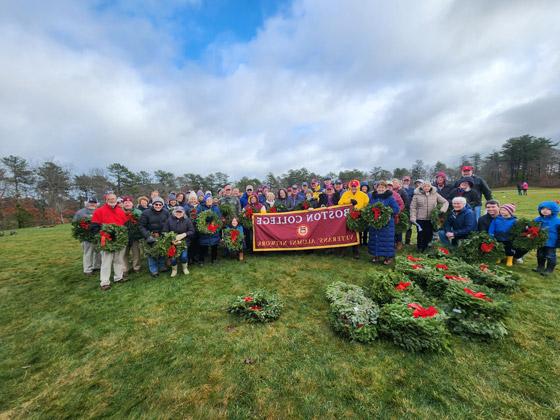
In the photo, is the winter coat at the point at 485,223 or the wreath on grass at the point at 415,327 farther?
the winter coat at the point at 485,223

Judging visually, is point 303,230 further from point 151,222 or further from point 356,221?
point 151,222

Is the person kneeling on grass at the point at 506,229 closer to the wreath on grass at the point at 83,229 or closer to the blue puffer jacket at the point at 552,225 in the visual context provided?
the blue puffer jacket at the point at 552,225

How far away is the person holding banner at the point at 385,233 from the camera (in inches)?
260

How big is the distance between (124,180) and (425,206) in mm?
60331

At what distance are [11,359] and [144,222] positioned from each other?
143 inches

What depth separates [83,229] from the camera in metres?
6.54

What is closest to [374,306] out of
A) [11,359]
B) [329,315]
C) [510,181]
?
[329,315]

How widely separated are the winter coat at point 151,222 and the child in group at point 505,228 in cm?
954

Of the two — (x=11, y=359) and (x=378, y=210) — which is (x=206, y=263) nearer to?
(x=11, y=359)

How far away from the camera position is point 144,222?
21.2 feet

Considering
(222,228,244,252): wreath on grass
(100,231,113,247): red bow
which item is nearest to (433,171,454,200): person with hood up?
(222,228,244,252): wreath on grass

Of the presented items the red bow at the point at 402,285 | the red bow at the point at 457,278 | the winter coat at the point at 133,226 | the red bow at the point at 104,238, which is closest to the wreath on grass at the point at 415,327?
the red bow at the point at 402,285

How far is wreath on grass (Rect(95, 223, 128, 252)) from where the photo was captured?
5859 mm

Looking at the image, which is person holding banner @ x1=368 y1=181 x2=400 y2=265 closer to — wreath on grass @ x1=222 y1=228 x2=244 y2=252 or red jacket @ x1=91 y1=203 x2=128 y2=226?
wreath on grass @ x1=222 y1=228 x2=244 y2=252
